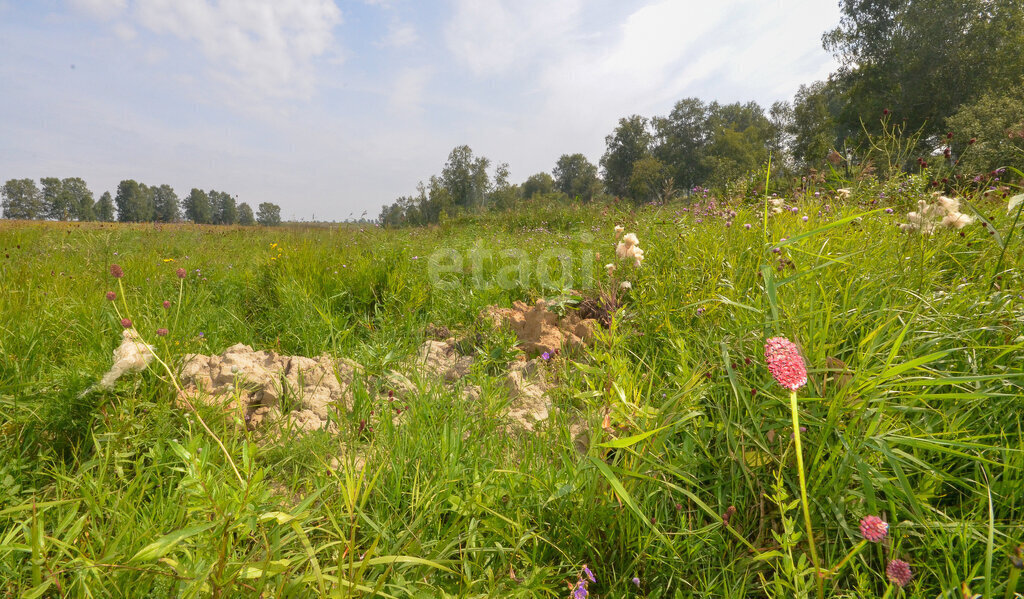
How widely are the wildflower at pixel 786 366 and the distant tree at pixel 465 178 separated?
2321 inches

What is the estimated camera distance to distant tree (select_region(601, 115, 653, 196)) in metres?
51.5

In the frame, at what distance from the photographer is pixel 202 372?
2.11 metres

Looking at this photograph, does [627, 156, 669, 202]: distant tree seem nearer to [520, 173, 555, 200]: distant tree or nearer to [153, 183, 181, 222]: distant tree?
[520, 173, 555, 200]: distant tree

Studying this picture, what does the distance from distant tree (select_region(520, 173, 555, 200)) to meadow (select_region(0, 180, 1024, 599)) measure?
241 ft

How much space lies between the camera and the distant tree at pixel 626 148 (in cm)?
5153

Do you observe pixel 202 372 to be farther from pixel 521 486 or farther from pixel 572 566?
pixel 572 566

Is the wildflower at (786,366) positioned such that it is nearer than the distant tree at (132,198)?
Yes

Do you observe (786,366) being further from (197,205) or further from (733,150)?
(197,205)

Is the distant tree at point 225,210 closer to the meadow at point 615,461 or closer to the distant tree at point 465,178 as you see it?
the distant tree at point 465,178

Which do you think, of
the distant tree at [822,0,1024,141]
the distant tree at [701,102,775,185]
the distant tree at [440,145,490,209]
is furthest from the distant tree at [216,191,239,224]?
the distant tree at [822,0,1024,141]

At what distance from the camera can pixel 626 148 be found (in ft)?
171

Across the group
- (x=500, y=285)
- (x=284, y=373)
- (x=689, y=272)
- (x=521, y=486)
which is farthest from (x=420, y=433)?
(x=500, y=285)

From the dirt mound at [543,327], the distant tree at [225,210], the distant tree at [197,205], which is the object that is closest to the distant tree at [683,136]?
the dirt mound at [543,327]

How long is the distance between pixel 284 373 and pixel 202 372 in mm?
405
